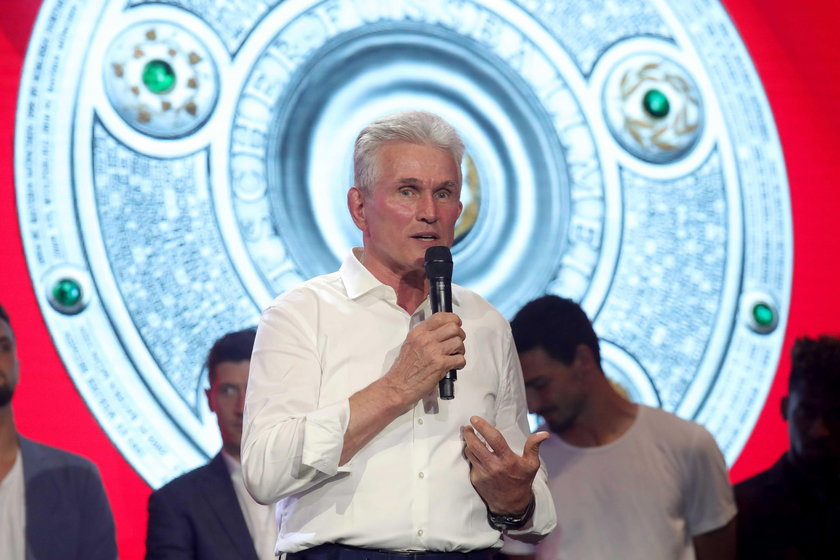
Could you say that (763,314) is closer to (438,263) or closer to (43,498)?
(438,263)

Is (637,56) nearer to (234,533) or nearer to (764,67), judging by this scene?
(764,67)

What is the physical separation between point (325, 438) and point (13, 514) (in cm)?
128

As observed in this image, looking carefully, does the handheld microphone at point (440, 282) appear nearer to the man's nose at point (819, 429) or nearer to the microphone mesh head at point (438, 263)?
the microphone mesh head at point (438, 263)

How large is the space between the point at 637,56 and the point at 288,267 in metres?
1.39

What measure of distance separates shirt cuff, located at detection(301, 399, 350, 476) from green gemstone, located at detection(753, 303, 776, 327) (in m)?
2.07

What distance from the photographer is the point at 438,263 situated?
178 cm

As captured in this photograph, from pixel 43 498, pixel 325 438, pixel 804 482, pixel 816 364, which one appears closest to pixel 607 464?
pixel 804 482

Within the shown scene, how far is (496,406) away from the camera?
6.43 feet

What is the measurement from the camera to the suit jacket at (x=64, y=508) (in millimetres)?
2525

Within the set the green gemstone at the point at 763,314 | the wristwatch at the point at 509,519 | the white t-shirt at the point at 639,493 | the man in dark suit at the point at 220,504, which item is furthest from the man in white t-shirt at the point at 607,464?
the wristwatch at the point at 509,519

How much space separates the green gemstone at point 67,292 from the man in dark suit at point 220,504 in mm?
391

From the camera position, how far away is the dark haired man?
305 centimetres

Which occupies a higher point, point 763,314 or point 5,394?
point 763,314

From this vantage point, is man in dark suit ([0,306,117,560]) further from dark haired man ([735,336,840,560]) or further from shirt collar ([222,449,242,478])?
dark haired man ([735,336,840,560])
